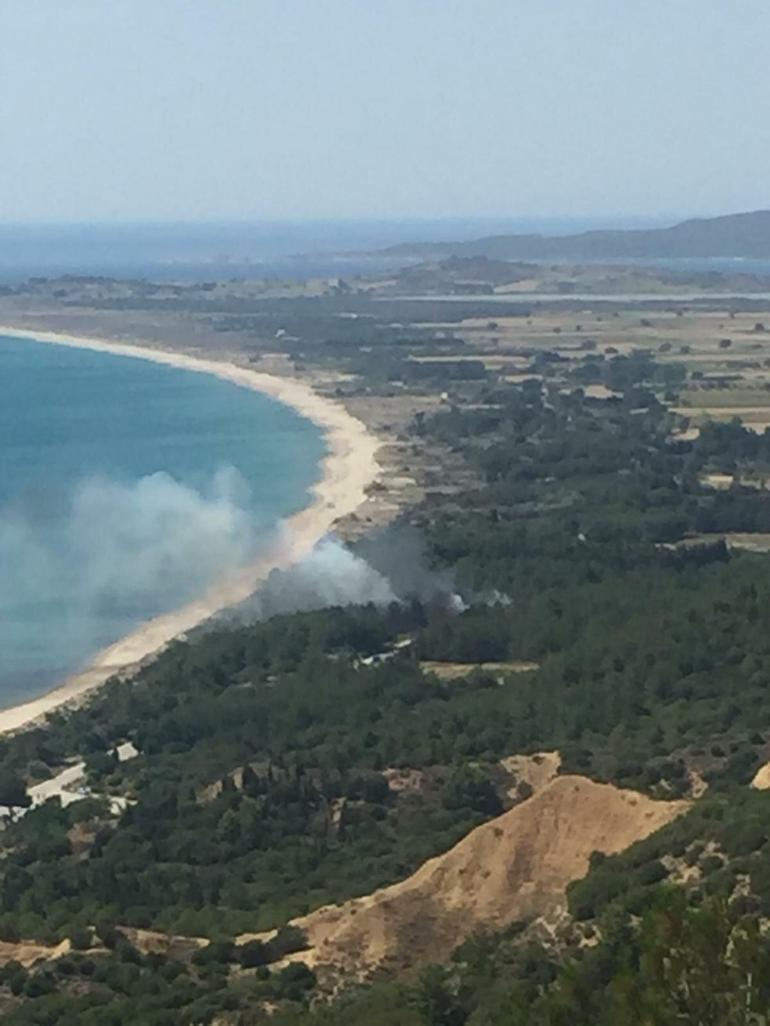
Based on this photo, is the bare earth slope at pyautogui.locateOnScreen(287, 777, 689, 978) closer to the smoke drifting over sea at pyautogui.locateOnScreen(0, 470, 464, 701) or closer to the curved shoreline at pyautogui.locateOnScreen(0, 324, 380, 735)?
the curved shoreline at pyautogui.locateOnScreen(0, 324, 380, 735)

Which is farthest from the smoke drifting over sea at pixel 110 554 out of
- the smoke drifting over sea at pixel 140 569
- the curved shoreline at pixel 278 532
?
the curved shoreline at pixel 278 532

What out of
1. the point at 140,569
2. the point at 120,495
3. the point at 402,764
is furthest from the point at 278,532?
the point at 402,764

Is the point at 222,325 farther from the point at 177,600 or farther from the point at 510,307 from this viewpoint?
the point at 177,600

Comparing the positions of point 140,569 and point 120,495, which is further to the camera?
point 120,495

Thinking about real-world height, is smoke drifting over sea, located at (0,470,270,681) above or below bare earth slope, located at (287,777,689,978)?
below

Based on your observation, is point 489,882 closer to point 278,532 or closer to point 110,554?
point 110,554

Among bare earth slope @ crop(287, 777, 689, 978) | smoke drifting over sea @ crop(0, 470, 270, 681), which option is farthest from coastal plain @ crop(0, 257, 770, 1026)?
smoke drifting over sea @ crop(0, 470, 270, 681)
